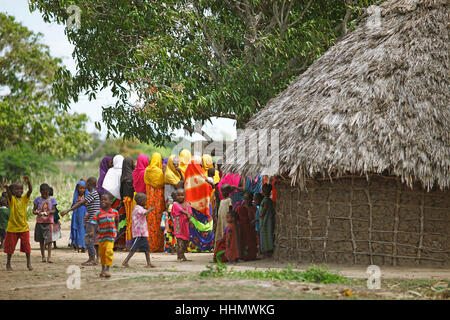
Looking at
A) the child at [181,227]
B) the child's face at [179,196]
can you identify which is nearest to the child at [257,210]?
the child at [181,227]

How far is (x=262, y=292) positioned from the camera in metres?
6.39

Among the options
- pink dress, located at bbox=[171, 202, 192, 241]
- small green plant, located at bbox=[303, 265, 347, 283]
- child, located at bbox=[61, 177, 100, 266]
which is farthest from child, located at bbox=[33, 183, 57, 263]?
small green plant, located at bbox=[303, 265, 347, 283]

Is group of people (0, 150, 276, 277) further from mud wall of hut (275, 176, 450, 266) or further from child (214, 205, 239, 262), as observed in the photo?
mud wall of hut (275, 176, 450, 266)

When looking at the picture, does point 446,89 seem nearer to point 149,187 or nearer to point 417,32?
point 417,32

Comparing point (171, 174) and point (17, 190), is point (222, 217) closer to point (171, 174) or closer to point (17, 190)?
point (171, 174)

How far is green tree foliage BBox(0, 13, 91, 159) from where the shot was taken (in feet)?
80.2

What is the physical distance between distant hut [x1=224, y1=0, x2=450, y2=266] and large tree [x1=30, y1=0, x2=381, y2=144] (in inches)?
153

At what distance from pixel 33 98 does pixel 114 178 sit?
1270 centimetres

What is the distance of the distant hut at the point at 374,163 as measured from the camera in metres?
9.33

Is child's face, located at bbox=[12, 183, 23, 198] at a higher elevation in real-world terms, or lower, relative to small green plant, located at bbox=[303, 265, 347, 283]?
higher

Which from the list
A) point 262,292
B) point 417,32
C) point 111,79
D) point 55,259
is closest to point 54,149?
point 111,79

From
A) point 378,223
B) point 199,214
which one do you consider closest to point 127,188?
point 199,214

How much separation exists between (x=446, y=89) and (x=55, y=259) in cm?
731
